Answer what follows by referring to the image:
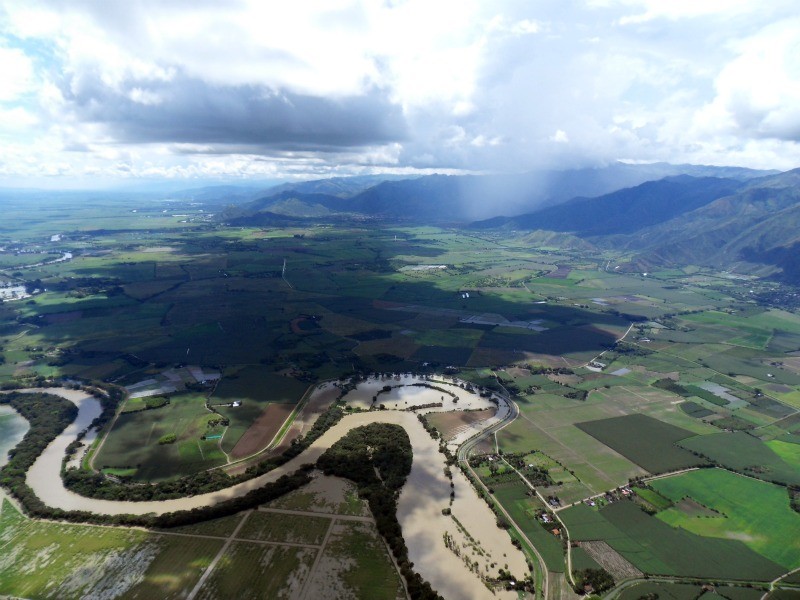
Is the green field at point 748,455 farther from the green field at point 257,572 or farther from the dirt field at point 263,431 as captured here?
the dirt field at point 263,431

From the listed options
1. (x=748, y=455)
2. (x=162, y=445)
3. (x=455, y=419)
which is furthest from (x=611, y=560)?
(x=162, y=445)

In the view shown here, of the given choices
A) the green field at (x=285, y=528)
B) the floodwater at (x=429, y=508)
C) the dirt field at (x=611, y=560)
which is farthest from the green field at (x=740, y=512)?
the green field at (x=285, y=528)

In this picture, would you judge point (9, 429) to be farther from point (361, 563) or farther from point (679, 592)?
point (679, 592)

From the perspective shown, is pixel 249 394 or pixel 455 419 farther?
pixel 249 394

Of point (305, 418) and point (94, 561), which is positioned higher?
point (94, 561)

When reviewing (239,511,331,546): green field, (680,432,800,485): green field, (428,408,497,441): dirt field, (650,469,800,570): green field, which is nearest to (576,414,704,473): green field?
(680,432,800,485): green field

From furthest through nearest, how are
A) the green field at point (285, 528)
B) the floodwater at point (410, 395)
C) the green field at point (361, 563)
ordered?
the floodwater at point (410, 395) < the green field at point (285, 528) < the green field at point (361, 563)

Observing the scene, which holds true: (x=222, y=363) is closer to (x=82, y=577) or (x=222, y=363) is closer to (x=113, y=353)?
(x=113, y=353)

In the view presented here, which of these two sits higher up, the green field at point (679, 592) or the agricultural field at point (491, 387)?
the green field at point (679, 592)
